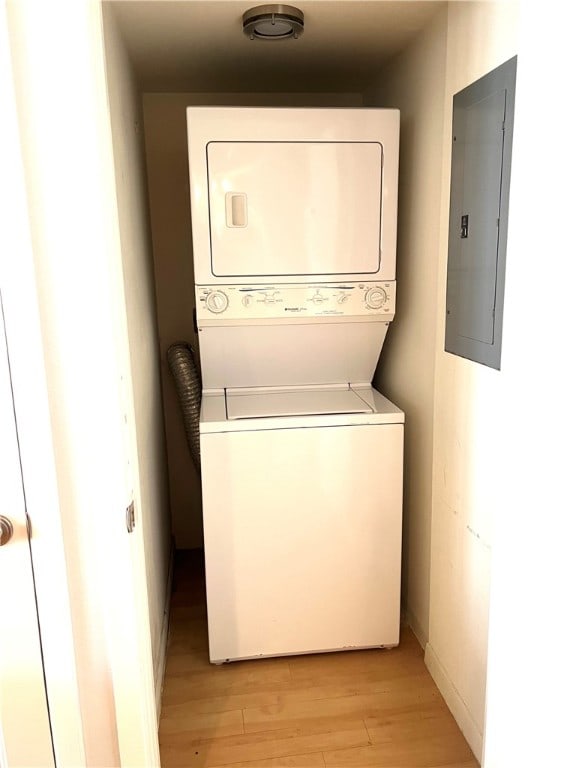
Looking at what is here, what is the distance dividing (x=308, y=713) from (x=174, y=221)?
1.95m

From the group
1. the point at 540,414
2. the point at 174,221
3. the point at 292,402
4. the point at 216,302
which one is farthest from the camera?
the point at 174,221

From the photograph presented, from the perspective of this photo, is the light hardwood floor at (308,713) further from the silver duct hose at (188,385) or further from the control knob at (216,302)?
the control knob at (216,302)

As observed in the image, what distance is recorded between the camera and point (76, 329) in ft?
3.81

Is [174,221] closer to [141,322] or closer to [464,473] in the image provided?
[141,322]

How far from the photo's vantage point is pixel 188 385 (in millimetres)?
2502

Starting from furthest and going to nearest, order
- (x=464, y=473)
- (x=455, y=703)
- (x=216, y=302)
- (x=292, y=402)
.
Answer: (x=292, y=402)
(x=216, y=302)
(x=455, y=703)
(x=464, y=473)

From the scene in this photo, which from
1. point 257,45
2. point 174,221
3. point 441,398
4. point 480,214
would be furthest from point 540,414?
point 174,221

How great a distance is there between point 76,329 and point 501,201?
3.35 feet

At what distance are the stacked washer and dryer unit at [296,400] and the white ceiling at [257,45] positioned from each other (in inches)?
8.9

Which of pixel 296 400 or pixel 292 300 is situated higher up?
pixel 292 300

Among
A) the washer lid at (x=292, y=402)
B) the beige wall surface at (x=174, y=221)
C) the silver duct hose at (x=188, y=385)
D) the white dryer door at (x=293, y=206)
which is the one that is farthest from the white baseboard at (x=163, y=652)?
the white dryer door at (x=293, y=206)

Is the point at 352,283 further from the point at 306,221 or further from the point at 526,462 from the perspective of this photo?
the point at 526,462

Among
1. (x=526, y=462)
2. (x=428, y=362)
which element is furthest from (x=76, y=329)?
(x=428, y=362)

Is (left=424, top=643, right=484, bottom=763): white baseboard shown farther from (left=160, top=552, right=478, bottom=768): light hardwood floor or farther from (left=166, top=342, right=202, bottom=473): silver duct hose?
(left=166, top=342, right=202, bottom=473): silver duct hose
